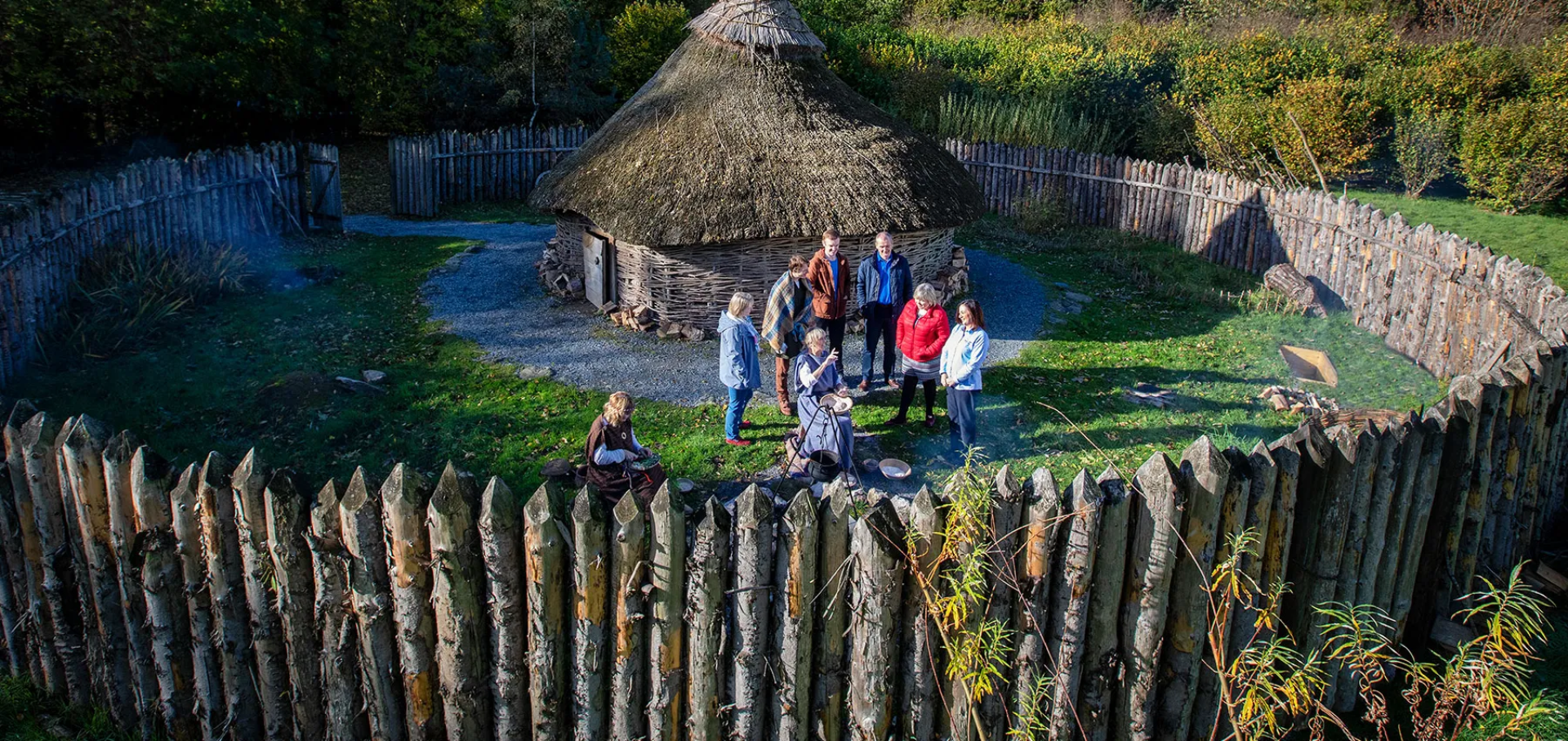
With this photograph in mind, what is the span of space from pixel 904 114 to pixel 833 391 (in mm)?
18349

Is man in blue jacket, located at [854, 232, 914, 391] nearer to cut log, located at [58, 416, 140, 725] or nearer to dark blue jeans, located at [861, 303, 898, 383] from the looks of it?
dark blue jeans, located at [861, 303, 898, 383]

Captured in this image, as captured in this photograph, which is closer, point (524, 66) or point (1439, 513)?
point (1439, 513)

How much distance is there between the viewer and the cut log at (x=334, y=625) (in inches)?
173

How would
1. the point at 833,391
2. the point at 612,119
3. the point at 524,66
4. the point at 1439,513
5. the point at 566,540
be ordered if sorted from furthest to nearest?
the point at 524,66, the point at 612,119, the point at 833,391, the point at 1439,513, the point at 566,540

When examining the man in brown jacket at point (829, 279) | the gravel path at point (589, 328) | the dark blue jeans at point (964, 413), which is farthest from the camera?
the gravel path at point (589, 328)

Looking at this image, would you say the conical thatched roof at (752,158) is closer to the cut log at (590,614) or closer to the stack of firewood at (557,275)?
the stack of firewood at (557,275)

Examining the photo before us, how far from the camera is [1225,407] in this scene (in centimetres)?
1077

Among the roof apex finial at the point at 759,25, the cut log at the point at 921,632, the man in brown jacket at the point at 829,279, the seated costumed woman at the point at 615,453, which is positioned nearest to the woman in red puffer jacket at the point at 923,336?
the man in brown jacket at the point at 829,279

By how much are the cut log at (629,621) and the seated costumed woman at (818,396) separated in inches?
165

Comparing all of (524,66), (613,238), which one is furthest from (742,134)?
(524,66)

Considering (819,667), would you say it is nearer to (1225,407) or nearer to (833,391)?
(833,391)

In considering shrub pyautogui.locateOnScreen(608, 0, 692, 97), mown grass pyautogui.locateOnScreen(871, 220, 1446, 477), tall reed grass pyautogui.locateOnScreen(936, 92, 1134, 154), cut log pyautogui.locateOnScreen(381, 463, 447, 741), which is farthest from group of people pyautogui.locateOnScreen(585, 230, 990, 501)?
shrub pyautogui.locateOnScreen(608, 0, 692, 97)

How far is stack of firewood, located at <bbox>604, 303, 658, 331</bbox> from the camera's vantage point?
43.0ft

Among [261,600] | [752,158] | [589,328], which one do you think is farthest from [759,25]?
[261,600]
